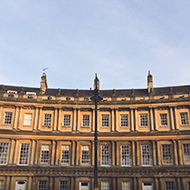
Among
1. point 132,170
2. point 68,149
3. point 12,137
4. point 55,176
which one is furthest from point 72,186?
point 12,137

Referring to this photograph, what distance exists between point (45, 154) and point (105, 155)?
7862mm

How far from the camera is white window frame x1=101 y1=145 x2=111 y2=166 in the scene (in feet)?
101

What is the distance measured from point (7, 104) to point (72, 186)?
539 inches

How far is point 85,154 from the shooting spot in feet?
103

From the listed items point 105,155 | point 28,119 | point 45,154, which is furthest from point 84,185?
point 28,119

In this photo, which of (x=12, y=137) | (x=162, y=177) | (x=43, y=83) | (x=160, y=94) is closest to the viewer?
(x=162, y=177)

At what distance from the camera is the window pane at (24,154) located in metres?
30.3

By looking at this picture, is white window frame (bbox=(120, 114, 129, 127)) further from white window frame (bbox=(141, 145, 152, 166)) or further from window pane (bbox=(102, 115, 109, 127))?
white window frame (bbox=(141, 145, 152, 166))

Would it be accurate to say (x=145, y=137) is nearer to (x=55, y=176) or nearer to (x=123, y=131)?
(x=123, y=131)

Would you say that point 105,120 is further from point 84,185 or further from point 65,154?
point 84,185

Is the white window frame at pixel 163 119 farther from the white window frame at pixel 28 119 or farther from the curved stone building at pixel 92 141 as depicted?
the white window frame at pixel 28 119

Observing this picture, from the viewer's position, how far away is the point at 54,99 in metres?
33.4

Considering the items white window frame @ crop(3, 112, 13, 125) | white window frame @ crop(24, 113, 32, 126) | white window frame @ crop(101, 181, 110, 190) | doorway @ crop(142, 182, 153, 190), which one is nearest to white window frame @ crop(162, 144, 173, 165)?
doorway @ crop(142, 182, 153, 190)

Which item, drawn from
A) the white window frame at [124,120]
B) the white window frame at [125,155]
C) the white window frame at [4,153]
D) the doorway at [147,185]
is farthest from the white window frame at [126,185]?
the white window frame at [4,153]
